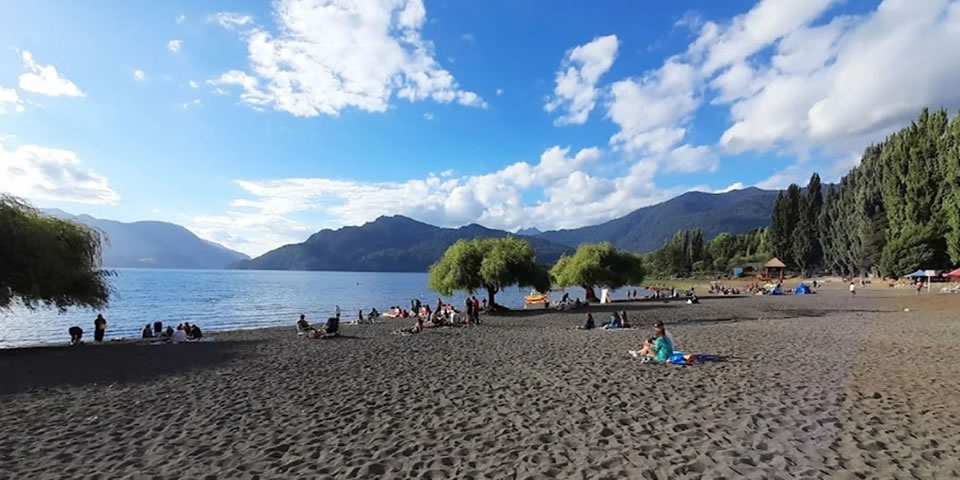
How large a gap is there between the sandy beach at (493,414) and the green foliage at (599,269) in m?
30.5

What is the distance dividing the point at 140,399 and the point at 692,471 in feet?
35.0

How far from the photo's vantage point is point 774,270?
303 feet

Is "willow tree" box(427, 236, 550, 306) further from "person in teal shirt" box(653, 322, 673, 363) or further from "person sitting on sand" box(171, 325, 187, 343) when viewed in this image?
"person in teal shirt" box(653, 322, 673, 363)

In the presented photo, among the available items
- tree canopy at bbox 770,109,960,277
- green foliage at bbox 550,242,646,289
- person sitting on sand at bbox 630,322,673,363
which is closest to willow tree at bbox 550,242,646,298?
green foliage at bbox 550,242,646,289

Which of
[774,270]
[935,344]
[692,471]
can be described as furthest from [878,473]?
[774,270]

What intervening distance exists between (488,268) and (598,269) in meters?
16.1

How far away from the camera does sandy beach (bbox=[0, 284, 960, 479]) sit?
663 cm

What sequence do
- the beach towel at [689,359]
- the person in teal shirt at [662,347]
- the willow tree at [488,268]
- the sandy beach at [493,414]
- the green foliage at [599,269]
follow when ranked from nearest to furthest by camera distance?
1. the sandy beach at [493,414]
2. the beach towel at [689,359]
3. the person in teal shirt at [662,347]
4. the willow tree at [488,268]
5. the green foliage at [599,269]

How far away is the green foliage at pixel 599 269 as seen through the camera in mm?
48156

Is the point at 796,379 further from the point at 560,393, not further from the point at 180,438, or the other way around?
the point at 180,438

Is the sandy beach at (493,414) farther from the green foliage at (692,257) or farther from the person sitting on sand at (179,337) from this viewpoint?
the green foliage at (692,257)

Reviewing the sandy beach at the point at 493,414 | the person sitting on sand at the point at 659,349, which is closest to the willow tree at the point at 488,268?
the sandy beach at the point at 493,414

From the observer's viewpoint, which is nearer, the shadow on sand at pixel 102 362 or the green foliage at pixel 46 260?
the shadow on sand at pixel 102 362

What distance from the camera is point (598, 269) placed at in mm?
48281
